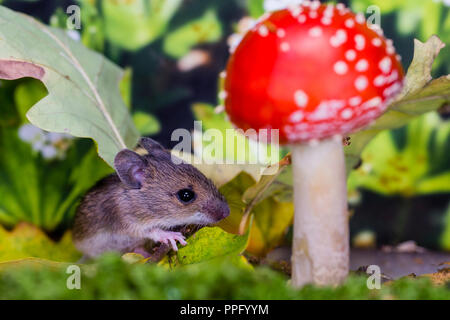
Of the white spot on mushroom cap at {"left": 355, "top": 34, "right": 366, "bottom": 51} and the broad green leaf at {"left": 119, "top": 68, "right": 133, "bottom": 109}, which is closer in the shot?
the white spot on mushroom cap at {"left": 355, "top": 34, "right": 366, "bottom": 51}

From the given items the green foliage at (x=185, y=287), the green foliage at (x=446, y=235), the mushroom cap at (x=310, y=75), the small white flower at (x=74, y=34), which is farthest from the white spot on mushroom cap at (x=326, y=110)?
the green foliage at (x=446, y=235)

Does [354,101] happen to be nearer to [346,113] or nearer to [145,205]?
[346,113]

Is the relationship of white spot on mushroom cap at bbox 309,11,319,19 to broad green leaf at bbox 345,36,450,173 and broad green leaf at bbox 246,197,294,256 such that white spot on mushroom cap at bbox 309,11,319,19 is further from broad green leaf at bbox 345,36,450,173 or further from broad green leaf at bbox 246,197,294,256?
broad green leaf at bbox 246,197,294,256

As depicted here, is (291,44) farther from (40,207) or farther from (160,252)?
(40,207)

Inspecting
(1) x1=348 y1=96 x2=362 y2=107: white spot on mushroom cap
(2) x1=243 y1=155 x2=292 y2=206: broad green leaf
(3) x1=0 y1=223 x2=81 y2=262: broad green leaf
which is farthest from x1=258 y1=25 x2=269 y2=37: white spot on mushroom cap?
(3) x1=0 y1=223 x2=81 y2=262: broad green leaf

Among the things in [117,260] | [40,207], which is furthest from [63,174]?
[117,260]

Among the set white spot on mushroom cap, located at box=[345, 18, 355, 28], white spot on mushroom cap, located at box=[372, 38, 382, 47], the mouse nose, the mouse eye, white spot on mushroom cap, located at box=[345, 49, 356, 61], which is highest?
white spot on mushroom cap, located at box=[345, 18, 355, 28]
